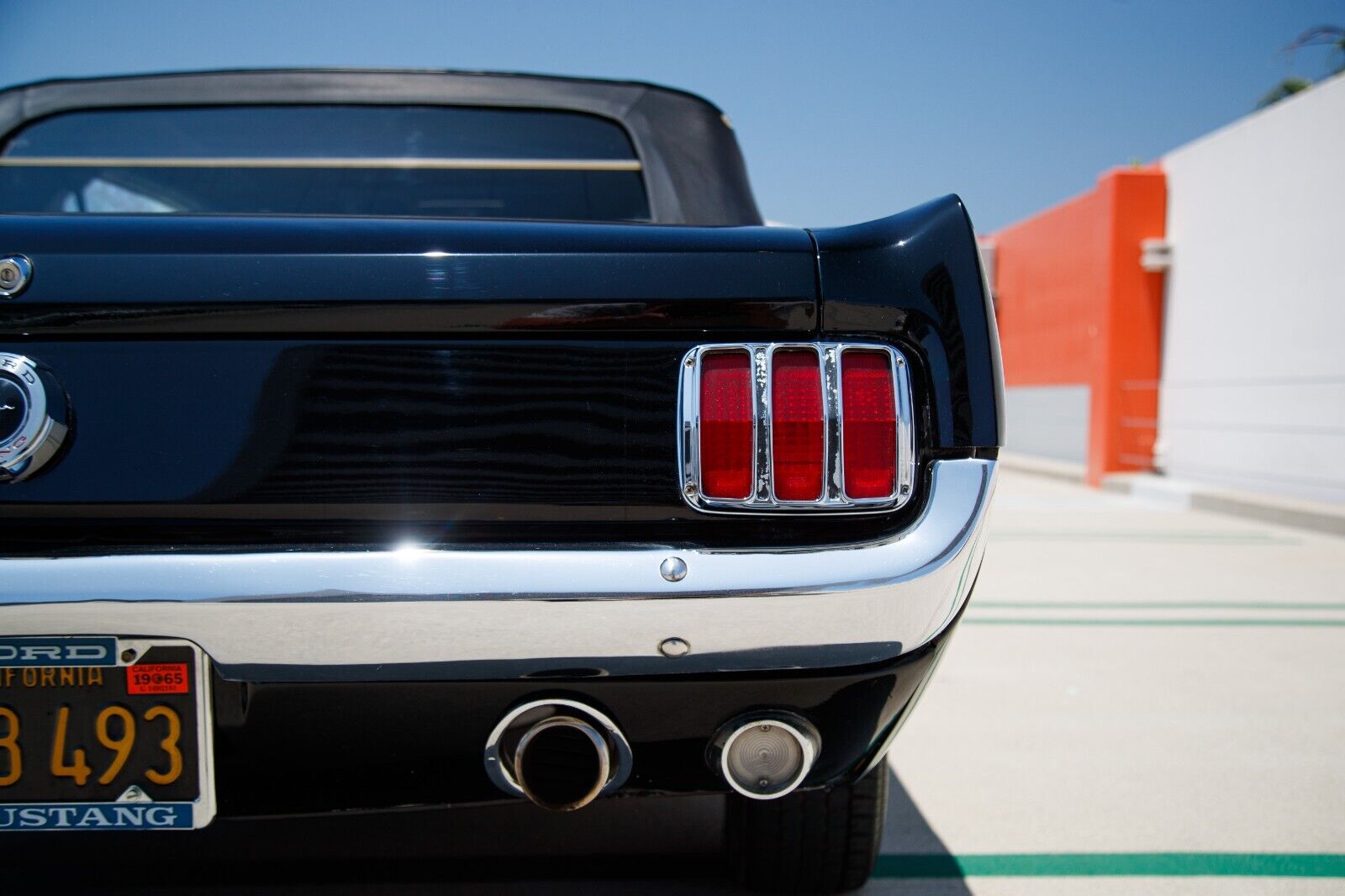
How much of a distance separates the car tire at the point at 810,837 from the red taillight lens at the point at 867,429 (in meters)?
0.76

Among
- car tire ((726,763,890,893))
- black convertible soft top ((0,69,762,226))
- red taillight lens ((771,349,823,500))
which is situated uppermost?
black convertible soft top ((0,69,762,226))

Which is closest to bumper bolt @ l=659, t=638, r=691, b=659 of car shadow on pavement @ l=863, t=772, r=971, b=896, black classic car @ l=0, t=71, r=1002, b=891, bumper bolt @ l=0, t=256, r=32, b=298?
black classic car @ l=0, t=71, r=1002, b=891

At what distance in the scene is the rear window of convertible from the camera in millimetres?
2369

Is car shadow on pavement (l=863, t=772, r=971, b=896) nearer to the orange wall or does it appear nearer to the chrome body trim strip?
the chrome body trim strip

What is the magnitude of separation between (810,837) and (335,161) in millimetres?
1825

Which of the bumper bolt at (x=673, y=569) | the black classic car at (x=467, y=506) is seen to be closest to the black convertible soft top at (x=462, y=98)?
the black classic car at (x=467, y=506)

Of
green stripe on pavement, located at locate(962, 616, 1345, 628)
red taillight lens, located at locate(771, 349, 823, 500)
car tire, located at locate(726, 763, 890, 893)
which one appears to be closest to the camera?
red taillight lens, located at locate(771, 349, 823, 500)

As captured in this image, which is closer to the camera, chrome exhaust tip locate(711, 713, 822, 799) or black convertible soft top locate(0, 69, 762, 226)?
chrome exhaust tip locate(711, 713, 822, 799)

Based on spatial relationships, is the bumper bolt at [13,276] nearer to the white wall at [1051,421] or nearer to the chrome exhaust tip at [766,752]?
the chrome exhaust tip at [766,752]

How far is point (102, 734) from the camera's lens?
49.8 inches

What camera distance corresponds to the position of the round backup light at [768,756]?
4.36 feet

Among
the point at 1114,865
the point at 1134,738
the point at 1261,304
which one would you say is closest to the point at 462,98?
the point at 1114,865

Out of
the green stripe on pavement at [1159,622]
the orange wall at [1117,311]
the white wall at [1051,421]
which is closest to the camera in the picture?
the green stripe on pavement at [1159,622]

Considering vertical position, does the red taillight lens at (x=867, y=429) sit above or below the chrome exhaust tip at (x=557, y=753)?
above
